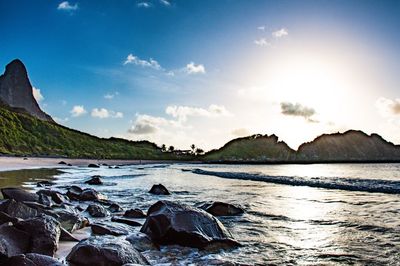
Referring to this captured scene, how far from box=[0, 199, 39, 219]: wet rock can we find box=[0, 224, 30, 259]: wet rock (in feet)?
6.55

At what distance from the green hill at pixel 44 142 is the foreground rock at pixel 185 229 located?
3713 inches

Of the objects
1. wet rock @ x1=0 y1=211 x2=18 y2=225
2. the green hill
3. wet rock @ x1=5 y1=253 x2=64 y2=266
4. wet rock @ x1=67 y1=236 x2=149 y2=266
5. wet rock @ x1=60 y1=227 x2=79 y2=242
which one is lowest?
wet rock @ x1=60 y1=227 x2=79 y2=242

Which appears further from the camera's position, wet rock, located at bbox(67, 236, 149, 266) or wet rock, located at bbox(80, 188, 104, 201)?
wet rock, located at bbox(80, 188, 104, 201)

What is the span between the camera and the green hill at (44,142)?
352 feet

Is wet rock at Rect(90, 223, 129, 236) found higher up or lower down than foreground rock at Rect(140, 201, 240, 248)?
lower down

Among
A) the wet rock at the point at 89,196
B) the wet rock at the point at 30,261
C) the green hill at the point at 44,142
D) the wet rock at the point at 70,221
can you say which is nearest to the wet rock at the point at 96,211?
the wet rock at the point at 70,221

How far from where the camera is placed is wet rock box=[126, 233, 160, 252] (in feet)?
22.8

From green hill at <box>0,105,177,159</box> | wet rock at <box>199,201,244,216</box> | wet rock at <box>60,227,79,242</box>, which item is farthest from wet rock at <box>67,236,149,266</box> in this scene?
green hill at <box>0,105,177,159</box>

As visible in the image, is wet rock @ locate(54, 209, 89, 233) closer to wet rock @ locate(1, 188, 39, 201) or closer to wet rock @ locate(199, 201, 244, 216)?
wet rock @ locate(1, 188, 39, 201)

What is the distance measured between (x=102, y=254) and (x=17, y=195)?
6777 millimetres

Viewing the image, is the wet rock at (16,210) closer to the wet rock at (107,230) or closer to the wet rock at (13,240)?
the wet rock at (107,230)

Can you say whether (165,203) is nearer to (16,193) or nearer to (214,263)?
(214,263)

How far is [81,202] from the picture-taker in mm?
13945

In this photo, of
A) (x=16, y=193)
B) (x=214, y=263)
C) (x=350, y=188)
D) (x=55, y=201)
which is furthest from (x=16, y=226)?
(x=350, y=188)
